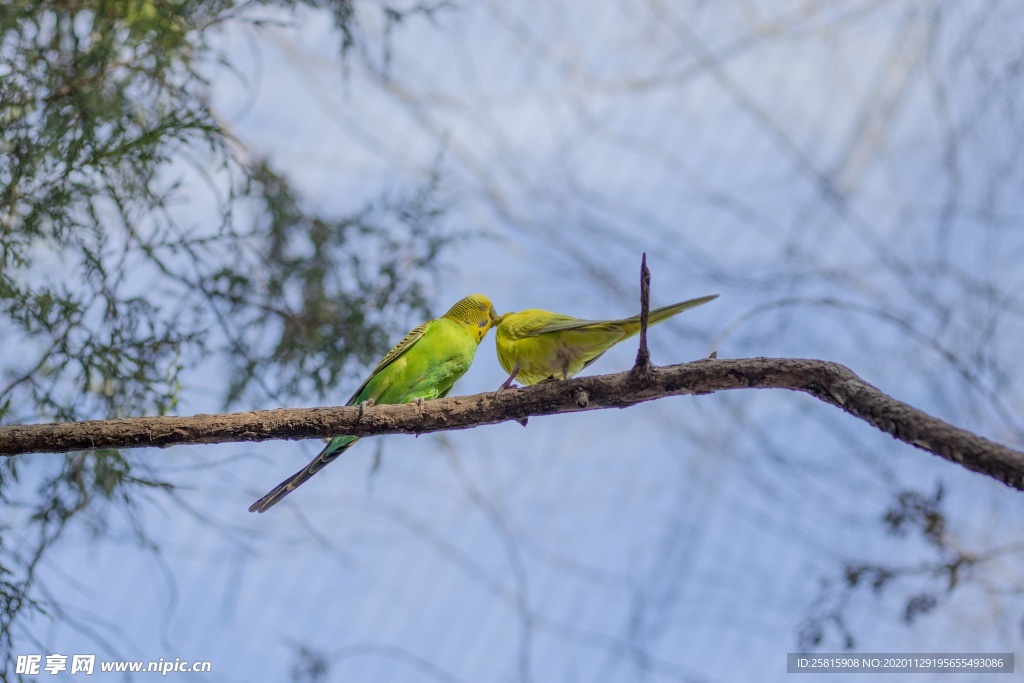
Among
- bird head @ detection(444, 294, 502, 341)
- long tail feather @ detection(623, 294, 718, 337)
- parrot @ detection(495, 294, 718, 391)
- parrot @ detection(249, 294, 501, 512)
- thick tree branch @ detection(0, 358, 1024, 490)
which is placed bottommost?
thick tree branch @ detection(0, 358, 1024, 490)

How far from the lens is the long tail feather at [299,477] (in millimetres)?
2166

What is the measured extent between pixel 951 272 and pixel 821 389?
2496 mm

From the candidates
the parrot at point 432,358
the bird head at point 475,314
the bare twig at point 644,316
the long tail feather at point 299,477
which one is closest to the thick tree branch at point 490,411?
the bare twig at point 644,316

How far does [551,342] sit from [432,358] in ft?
1.85

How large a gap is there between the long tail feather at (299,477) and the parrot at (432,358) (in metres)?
0.25

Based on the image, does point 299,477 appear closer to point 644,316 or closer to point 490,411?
A: point 490,411

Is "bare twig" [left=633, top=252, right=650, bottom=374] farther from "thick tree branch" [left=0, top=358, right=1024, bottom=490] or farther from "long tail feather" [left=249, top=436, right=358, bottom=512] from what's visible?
"long tail feather" [left=249, top=436, right=358, bottom=512]

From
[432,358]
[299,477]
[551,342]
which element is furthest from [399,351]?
[551,342]

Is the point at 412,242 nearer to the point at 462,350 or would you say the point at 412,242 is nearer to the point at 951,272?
the point at 462,350

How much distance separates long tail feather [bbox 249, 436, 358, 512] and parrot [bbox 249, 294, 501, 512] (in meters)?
0.25

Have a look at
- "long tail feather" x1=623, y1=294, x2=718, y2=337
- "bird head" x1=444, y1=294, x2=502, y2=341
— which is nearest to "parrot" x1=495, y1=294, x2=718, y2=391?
"long tail feather" x1=623, y1=294, x2=718, y2=337

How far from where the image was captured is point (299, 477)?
7.30 feet

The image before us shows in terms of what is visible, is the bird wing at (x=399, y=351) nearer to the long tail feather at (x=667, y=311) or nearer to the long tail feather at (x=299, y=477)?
the long tail feather at (x=299, y=477)

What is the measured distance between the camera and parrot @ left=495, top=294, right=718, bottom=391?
1.89 m
